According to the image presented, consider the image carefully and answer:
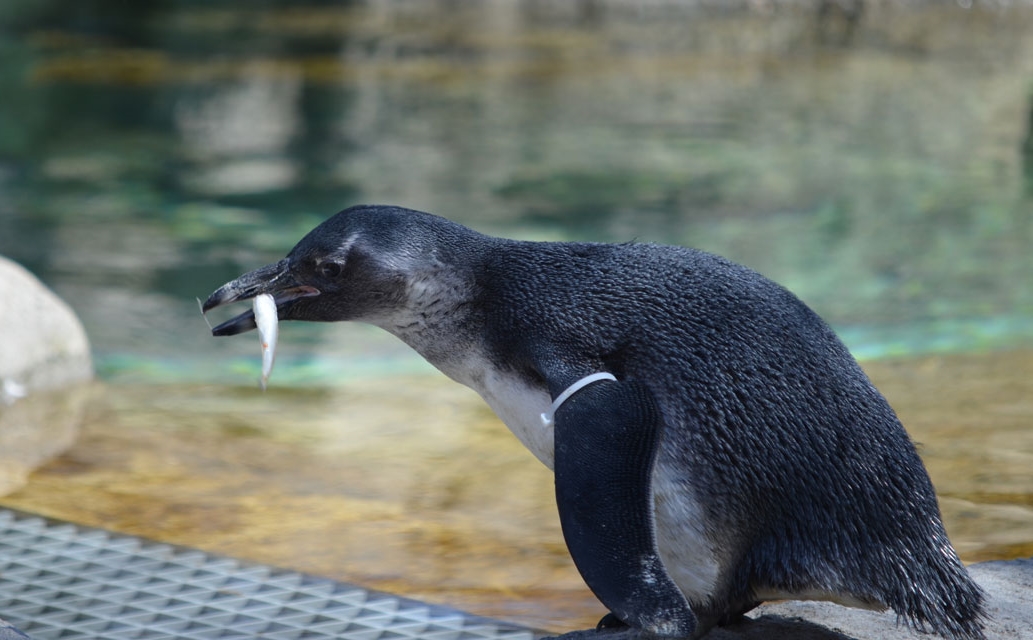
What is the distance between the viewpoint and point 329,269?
2.07 meters

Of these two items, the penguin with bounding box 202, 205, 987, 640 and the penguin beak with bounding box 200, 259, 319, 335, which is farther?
the penguin beak with bounding box 200, 259, 319, 335

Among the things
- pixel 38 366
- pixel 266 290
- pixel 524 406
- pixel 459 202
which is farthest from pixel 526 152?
pixel 524 406

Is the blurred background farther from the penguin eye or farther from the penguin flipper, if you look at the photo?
the penguin eye

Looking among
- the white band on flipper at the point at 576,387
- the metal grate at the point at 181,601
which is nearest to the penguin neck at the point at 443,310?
the white band on flipper at the point at 576,387

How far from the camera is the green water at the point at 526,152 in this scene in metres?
5.39

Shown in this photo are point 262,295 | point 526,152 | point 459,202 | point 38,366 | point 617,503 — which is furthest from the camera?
point 526,152

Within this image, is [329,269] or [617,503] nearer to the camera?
[617,503]

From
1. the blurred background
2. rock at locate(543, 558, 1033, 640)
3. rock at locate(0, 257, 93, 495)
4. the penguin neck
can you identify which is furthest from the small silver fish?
rock at locate(0, 257, 93, 495)

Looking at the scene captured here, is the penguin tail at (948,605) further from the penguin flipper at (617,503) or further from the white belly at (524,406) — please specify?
the white belly at (524,406)

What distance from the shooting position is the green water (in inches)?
212

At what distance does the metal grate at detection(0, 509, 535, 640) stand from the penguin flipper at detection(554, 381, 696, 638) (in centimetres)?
74

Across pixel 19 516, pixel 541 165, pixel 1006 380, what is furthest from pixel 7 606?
pixel 541 165

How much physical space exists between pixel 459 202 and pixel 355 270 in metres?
4.90

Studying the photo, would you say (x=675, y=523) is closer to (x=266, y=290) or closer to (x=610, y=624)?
(x=610, y=624)
